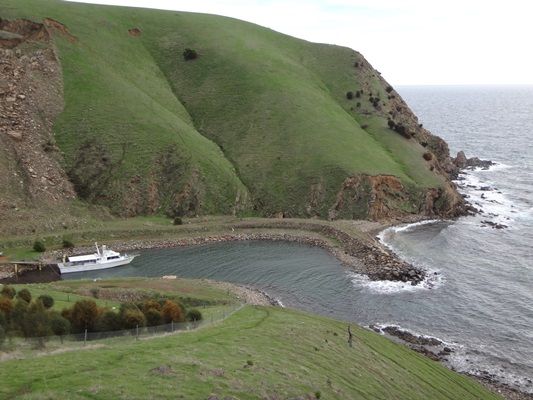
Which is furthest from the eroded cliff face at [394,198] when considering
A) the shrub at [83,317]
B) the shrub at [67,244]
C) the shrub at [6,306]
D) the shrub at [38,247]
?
the shrub at [6,306]

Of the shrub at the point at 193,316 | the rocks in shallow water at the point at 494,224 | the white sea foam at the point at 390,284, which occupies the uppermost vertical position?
the shrub at the point at 193,316

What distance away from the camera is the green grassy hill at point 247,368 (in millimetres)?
23312

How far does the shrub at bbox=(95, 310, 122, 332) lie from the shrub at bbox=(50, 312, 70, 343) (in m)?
2.25

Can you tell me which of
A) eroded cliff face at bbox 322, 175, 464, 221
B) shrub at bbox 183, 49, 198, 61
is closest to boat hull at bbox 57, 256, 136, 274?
eroded cliff face at bbox 322, 175, 464, 221

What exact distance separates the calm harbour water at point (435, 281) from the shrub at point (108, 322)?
1050 inches

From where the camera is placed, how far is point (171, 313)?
1501 inches

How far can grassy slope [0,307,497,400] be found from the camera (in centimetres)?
2327

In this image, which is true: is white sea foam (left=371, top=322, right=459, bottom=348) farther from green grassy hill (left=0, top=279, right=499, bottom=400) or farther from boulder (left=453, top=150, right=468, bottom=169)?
boulder (left=453, top=150, right=468, bottom=169)

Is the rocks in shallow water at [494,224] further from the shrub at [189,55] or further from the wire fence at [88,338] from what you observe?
the shrub at [189,55]

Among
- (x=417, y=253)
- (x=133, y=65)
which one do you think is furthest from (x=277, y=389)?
(x=133, y=65)

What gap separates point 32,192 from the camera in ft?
254

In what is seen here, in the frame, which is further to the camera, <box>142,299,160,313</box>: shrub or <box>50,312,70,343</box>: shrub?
<box>142,299,160,313</box>: shrub

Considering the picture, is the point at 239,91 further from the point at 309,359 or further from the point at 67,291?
the point at 309,359

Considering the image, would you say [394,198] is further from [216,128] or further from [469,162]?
[469,162]
